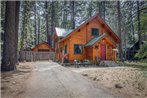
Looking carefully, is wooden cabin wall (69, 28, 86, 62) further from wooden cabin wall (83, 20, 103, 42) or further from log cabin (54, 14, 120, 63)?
wooden cabin wall (83, 20, 103, 42)

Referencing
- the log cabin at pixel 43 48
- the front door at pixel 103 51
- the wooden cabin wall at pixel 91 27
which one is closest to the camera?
the front door at pixel 103 51

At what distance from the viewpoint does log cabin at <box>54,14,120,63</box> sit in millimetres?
21312

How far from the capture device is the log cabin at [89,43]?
21.3 m

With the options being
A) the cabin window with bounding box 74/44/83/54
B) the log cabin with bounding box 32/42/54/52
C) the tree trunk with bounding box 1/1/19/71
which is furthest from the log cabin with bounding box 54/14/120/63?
the tree trunk with bounding box 1/1/19/71

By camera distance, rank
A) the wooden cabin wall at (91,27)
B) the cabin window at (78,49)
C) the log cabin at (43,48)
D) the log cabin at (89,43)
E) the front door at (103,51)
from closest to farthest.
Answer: the log cabin at (89,43) → the front door at (103,51) → the cabin window at (78,49) → the wooden cabin wall at (91,27) → the log cabin at (43,48)

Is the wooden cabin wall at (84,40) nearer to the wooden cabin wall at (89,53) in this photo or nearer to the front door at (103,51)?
the wooden cabin wall at (89,53)

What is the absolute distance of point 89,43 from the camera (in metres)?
22.1

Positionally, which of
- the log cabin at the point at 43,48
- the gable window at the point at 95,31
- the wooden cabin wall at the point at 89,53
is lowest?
the wooden cabin wall at the point at 89,53

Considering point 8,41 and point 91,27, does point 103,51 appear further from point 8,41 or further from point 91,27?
point 8,41

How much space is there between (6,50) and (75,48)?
1197cm

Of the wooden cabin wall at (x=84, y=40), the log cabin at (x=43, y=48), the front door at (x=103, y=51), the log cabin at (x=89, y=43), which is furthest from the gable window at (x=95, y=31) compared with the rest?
the log cabin at (x=43, y=48)

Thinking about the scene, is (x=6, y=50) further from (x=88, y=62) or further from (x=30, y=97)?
(x=88, y=62)

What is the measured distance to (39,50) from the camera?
109 feet

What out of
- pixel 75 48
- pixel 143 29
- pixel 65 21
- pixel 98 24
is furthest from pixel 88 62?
pixel 65 21
